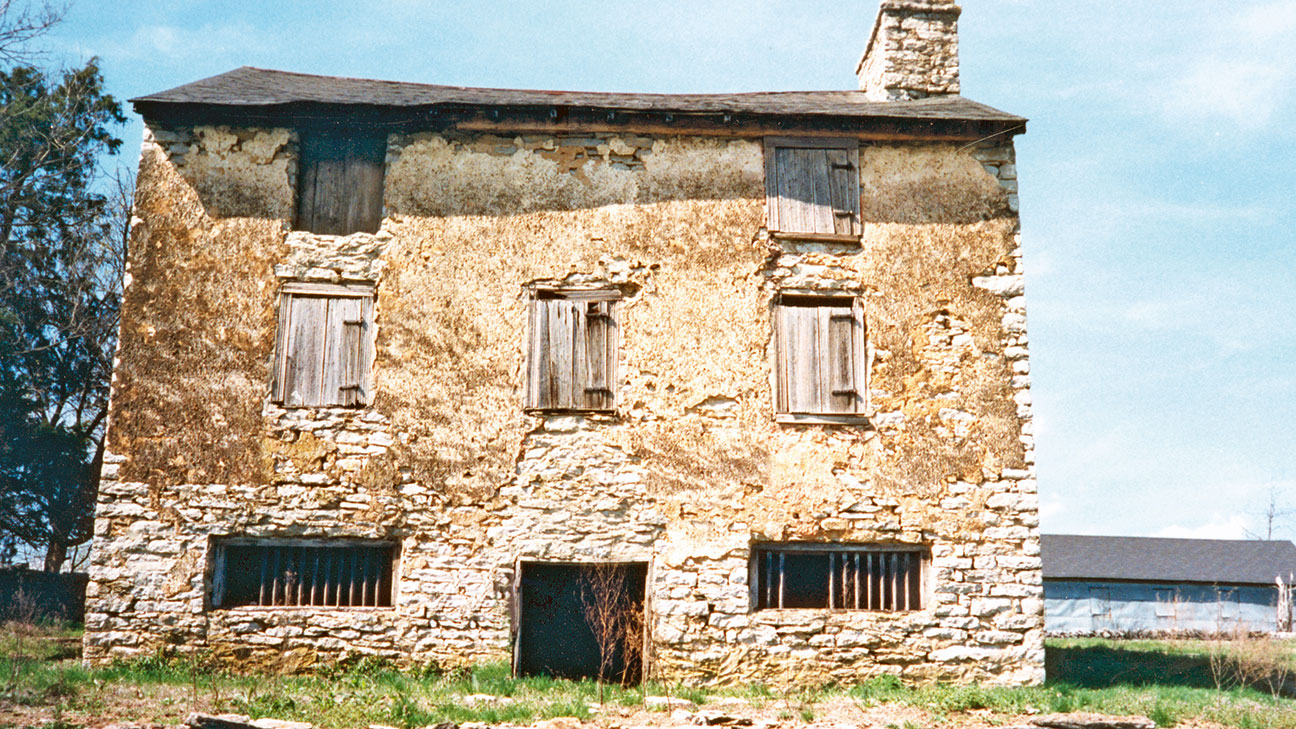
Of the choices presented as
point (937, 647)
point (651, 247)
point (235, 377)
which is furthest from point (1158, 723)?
point (235, 377)

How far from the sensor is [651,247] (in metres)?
10.9

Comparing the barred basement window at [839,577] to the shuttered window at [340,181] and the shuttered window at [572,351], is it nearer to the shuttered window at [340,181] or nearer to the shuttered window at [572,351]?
the shuttered window at [572,351]

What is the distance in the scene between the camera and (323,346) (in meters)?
10.6

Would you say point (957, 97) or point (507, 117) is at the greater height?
point (957, 97)

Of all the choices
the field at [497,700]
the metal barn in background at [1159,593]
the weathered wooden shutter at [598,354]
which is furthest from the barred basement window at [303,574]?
the metal barn in background at [1159,593]

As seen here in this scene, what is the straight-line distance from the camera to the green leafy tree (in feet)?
54.6

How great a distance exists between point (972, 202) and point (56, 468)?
15979 millimetres

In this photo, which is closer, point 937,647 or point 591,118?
point 937,647

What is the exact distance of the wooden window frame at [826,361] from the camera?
34.8ft

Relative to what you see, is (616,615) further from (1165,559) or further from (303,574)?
(1165,559)

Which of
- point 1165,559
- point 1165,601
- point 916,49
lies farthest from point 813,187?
point 1165,559

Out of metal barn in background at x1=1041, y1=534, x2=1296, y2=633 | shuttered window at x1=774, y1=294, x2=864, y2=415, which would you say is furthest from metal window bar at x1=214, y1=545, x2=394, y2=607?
metal barn in background at x1=1041, y1=534, x2=1296, y2=633

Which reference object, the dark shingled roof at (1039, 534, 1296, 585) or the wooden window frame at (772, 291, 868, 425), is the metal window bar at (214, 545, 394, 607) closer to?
the wooden window frame at (772, 291, 868, 425)

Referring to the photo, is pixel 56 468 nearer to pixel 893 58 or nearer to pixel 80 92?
pixel 80 92
